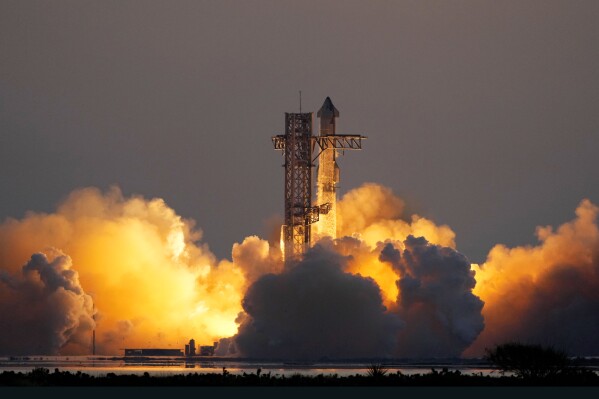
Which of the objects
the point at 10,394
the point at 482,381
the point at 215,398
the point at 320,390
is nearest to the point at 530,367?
the point at 482,381

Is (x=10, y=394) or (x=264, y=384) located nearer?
(x=10, y=394)

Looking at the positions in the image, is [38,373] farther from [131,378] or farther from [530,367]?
[530,367]

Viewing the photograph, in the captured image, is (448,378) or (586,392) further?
(448,378)

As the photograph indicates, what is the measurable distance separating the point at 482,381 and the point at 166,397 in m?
26.9

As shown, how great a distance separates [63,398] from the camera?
163 metres

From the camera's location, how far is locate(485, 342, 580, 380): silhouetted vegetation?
586ft

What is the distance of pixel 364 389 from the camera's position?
17500 centimetres

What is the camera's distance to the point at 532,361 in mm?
179250

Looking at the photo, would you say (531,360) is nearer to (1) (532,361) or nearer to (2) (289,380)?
(1) (532,361)

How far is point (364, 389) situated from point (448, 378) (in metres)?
8.87

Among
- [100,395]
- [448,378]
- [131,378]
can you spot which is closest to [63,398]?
[100,395]

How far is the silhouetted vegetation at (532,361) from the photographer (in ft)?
586

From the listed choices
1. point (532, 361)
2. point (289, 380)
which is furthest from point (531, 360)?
point (289, 380)

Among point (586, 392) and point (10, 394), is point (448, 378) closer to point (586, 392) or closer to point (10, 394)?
point (586, 392)
